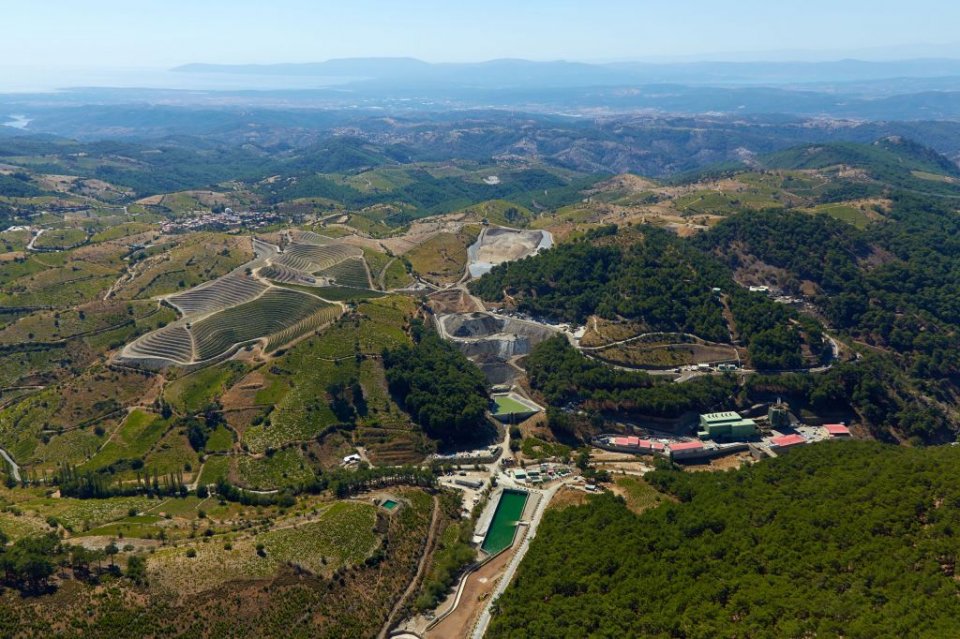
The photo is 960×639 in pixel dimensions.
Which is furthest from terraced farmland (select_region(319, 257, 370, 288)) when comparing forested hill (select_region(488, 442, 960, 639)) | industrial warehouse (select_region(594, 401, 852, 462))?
forested hill (select_region(488, 442, 960, 639))

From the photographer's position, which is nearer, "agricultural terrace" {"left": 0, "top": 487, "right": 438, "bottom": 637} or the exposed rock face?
"agricultural terrace" {"left": 0, "top": 487, "right": 438, "bottom": 637}

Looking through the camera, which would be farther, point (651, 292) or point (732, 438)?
point (651, 292)

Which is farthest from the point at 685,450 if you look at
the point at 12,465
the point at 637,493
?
the point at 12,465

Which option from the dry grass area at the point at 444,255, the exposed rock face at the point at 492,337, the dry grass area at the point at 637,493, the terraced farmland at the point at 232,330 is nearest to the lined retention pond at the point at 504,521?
the dry grass area at the point at 637,493

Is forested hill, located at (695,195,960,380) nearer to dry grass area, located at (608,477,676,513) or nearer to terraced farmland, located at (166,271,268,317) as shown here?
dry grass area, located at (608,477,676,513)

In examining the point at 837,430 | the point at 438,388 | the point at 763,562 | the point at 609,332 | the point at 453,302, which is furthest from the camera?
the point at 453,302

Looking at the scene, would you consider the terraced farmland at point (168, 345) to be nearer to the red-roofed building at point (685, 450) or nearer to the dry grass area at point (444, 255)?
the dry grass area at point (444, 255)

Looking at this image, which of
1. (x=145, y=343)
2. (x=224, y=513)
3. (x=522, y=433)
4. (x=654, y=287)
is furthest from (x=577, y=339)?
(x=145, y=343)

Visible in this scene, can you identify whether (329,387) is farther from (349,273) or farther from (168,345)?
(349,273)
